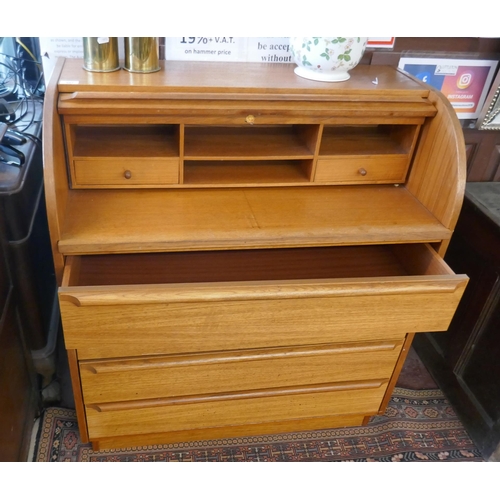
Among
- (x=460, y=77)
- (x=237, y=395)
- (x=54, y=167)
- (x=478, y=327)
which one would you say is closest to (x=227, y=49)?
(x=54, y=167)

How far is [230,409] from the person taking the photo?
1.27 metres

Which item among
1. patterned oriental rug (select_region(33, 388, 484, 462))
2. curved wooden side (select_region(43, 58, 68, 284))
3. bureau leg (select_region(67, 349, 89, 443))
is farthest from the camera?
patterned oriental rug (select_region(33, 388, 484, 462))

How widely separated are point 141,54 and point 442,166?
0.75 meters

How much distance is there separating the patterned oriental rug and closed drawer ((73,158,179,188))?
713 millimetres

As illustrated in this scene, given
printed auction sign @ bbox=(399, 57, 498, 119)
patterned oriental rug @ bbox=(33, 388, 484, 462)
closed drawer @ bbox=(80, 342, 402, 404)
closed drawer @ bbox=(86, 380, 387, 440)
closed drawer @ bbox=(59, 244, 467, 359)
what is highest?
printed auction sign @ bbox=(399, 57, 498, 119)

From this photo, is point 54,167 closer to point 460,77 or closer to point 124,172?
point 124,172

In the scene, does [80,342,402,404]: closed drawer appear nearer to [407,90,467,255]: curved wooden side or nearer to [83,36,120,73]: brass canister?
[407,90,467,255]: curved wooden side

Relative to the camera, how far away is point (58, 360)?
1.57 m

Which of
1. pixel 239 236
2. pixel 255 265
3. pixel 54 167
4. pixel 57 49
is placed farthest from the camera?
pixel 255 265

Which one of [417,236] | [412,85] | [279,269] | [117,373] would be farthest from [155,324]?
[412,85]

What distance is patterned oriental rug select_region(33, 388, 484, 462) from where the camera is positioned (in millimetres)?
1354

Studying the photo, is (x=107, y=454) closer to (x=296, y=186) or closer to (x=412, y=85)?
(x=296, y=186)

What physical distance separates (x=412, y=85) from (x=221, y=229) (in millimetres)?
594

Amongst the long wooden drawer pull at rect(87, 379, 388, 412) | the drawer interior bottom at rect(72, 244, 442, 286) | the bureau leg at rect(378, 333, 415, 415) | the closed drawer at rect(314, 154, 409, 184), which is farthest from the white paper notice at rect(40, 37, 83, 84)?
the bureau leg at rect(378, 333, 415, 415)
